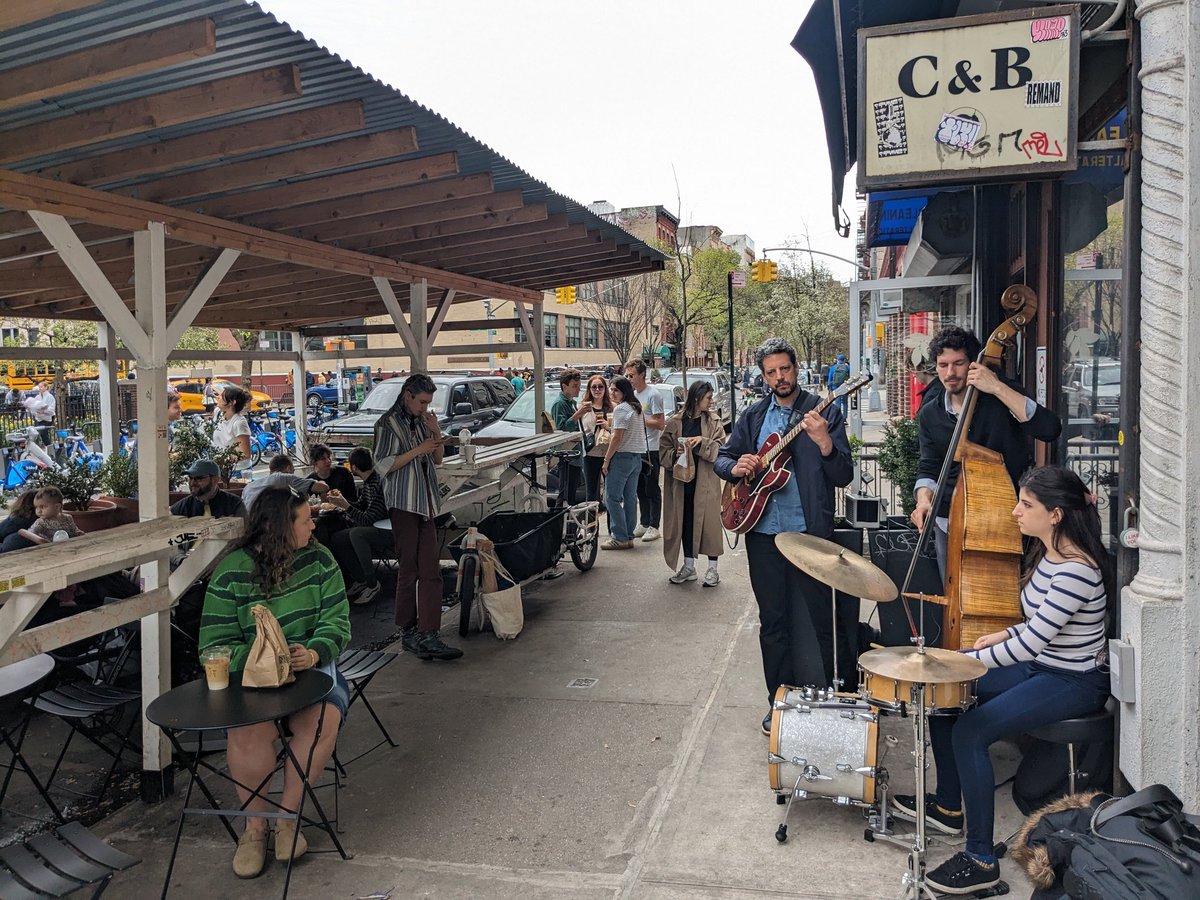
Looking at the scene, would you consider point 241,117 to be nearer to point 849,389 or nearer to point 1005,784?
point 849,389

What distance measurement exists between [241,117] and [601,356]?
2062 inches

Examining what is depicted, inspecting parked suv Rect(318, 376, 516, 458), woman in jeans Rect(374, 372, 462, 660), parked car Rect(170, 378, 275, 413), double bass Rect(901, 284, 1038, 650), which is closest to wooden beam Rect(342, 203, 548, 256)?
woman in jeans Rect(374, 372, 462, 660)

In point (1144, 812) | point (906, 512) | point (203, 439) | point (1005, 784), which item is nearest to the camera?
point (1144, 812)

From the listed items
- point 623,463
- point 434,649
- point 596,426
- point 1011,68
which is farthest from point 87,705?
point 596,426

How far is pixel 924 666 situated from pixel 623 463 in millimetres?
6255

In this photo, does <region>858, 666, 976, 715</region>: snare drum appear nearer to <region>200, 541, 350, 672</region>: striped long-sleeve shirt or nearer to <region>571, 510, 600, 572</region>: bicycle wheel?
<region>200, 541, 350, 672</region>: striped long-sleeve shirt

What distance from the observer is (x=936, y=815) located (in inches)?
148

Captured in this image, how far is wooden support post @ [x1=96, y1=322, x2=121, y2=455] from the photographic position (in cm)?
939

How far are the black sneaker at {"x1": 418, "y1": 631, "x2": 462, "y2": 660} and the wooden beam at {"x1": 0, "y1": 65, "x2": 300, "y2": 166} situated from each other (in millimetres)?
3579

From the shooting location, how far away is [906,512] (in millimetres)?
7730

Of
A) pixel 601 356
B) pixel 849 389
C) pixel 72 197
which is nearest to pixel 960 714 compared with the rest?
pixel 849 389

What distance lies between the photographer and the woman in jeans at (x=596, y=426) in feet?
34.3

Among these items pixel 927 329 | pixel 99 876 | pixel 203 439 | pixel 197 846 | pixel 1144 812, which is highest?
pixel 927 329

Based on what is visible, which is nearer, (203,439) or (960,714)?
(960,714)
